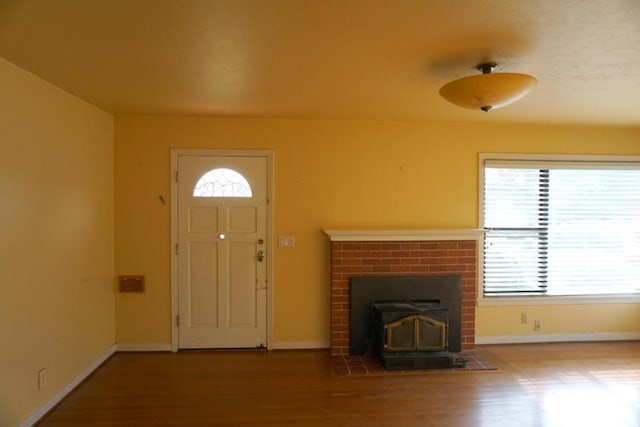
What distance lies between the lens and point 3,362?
2238 millimetres

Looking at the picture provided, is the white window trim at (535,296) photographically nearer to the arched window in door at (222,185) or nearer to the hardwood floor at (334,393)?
the hardwood floor at (334,393)

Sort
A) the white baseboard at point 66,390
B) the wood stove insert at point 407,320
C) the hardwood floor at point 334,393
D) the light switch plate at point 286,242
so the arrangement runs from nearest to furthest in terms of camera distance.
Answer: the white baseboard at point 66,390 < the hardwood floor at point 334,393 < the wood stove insert at point 407,320 < the light switch plate at point 286,242

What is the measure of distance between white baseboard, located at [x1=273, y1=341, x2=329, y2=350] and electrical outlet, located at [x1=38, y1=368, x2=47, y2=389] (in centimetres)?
188

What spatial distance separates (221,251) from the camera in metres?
3.77

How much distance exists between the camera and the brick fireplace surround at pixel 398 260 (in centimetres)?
369

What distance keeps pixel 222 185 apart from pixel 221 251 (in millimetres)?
657

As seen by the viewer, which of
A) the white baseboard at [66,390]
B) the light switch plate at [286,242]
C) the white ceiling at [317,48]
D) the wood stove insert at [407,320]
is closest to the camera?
the white ceiling at [317,48]

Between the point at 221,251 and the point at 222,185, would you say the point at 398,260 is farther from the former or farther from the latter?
the point at 222,185

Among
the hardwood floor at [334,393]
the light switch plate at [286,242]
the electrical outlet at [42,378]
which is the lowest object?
the hardwood floor at [334,393]

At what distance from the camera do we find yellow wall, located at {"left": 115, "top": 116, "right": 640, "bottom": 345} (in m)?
3.71

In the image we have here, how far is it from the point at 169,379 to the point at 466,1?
3.34 metres

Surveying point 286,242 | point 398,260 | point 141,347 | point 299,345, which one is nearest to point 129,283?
point 141,347

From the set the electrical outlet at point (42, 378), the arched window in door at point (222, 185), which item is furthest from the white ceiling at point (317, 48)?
the electrical outlet at point (42, 378)

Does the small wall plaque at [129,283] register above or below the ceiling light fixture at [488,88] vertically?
below
